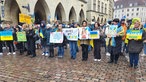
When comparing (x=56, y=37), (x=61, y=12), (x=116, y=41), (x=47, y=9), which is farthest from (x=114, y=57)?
(x=61, y=12)

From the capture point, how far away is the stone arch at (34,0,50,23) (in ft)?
74.3

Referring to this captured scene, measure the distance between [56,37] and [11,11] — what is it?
12822mm

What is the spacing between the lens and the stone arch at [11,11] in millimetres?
19641

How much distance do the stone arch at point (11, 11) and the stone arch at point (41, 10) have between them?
297cm

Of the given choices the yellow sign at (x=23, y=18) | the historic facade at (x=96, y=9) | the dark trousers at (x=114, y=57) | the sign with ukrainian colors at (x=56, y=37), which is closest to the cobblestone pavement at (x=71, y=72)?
the dark trousers at (x=114, y=57)

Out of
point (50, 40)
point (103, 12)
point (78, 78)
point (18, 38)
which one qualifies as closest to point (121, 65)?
point (78, 78)

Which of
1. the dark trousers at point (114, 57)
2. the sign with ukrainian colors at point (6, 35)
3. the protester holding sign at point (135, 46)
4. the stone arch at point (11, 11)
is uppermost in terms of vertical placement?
the stone arch at point (11, 11)

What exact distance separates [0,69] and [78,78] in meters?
3.37

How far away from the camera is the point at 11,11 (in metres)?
20.8

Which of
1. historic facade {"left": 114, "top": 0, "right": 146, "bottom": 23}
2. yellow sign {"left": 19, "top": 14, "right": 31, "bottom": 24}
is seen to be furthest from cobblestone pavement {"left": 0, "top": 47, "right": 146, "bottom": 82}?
historic facade {"left": 114, "top": 0, "right": 146, "bottom": 23}

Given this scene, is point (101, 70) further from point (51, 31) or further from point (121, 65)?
point (51, 31)

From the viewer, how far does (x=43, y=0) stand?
22.0 meters

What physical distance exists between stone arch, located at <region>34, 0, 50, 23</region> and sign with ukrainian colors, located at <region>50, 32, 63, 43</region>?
42.6 ft

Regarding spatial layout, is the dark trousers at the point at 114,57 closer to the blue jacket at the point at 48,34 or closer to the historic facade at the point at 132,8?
the blue jacket at the point at 48,34
